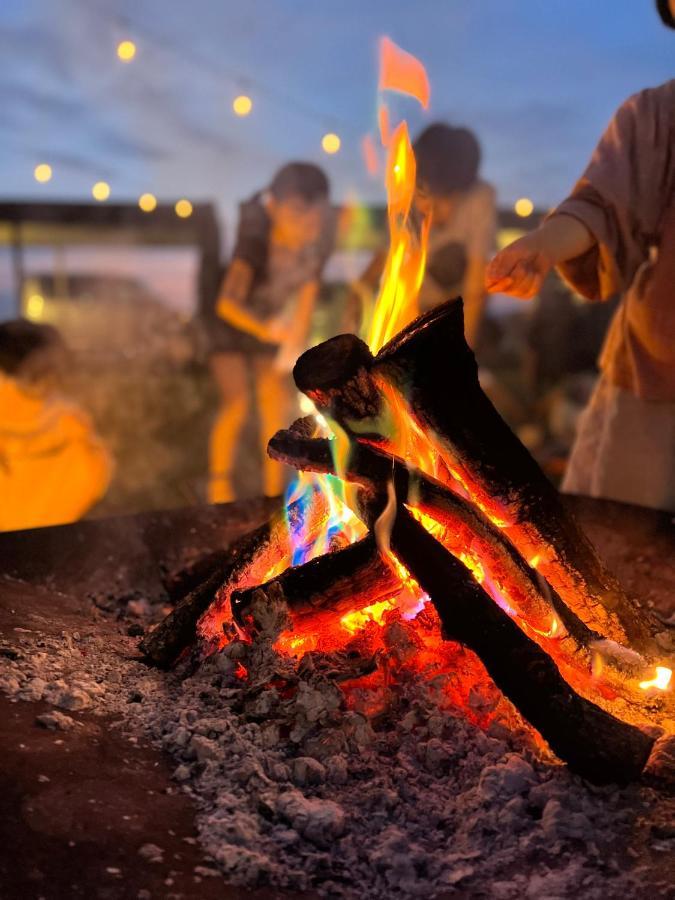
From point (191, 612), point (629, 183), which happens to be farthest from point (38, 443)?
point (629, 183)

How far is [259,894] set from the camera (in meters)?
1.22

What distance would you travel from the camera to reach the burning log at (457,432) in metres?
1.76

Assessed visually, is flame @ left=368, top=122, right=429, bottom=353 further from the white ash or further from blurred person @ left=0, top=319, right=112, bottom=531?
blurred person @ left=0, top=319, right=112, bottom=531

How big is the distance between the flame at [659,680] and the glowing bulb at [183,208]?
789 cm

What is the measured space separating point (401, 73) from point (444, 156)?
1964 mm

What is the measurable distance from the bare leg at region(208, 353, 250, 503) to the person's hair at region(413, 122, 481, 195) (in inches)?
80.6

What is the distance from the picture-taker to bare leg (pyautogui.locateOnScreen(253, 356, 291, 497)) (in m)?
5.80

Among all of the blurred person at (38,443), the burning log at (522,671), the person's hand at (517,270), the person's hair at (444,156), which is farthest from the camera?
the person's hair at (444,156)

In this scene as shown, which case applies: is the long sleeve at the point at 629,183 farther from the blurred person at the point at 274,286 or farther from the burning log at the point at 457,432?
the blurred person at the point at 274,286

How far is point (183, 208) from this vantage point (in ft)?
28.7

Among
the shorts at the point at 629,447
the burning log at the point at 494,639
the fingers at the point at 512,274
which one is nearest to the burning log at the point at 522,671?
the burning log at the point at 494,639

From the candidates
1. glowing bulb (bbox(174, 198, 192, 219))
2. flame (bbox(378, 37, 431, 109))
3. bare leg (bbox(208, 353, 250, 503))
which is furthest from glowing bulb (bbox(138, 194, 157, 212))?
flame (bbox(378, 37, 431, 109))

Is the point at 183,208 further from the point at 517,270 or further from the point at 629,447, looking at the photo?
the point at 517,270

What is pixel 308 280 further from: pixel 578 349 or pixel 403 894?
pixel 578 349
